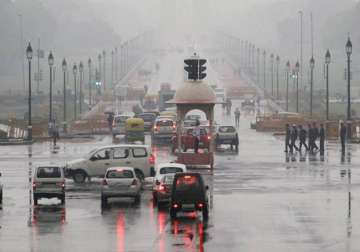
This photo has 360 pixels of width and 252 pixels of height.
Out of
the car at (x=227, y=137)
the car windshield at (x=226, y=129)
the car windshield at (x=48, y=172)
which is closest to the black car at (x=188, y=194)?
the car windshield at (x=48, y=172)

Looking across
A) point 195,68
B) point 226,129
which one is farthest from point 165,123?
point 195,68

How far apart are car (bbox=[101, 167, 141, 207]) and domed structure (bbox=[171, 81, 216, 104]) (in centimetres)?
1530

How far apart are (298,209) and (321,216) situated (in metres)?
1.78

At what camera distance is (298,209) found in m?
38.1

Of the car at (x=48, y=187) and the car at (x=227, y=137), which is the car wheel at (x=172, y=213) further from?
the car at (x=227, y=137)

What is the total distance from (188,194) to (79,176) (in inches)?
517

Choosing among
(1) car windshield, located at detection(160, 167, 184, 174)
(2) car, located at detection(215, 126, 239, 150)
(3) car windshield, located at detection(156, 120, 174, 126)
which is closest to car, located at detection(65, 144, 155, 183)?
(1) car windshield, located at detection(160, 167, 184, 174)

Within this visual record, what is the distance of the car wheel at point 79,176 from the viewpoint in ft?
159

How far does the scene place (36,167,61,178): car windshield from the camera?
134 feet

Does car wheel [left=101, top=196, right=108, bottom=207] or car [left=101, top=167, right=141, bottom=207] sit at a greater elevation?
car [left=101, top=167, right=141, bottom=207]

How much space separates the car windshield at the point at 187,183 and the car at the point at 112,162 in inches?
460

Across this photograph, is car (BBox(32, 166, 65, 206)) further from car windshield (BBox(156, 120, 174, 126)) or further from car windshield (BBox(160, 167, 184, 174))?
car windshield (BBox(156, 120, 174, 126))

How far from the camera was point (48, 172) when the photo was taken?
41.0m

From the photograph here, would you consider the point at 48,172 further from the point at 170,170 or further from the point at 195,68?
the point at 195,68
